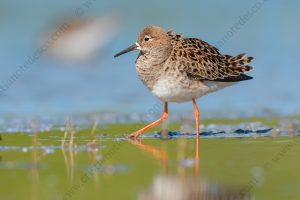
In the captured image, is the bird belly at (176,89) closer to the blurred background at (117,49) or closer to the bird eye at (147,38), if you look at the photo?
the bird eye at (147,38)

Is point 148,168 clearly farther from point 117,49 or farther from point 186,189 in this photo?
point 117,49

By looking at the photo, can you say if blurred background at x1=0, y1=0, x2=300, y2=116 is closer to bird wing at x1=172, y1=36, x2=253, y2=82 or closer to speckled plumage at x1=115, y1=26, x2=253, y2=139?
bird wing at x1=172, y1=36, x2=253, y2=82

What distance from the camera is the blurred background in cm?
1469

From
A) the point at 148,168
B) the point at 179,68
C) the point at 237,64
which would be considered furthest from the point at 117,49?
the point at 148,168

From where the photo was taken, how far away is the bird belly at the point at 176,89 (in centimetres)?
1069

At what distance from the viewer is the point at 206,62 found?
11195 millimetres

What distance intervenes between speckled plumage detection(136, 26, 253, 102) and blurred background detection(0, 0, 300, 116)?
2.21 metres

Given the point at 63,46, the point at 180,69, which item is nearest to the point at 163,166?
the point at 180,69

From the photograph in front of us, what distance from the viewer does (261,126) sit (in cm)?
1174

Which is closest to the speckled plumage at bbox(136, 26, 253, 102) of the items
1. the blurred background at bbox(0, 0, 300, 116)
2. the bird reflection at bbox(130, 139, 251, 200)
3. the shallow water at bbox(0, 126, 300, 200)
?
the shallow water at bbox(0, 126, 300, 200)

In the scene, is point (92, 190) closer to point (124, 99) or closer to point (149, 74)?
point (149, 74)

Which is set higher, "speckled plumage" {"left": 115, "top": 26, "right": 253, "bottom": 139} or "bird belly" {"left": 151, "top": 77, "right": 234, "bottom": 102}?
"speckled plumage" {"left": 115, "top": 26, "right": 253, "bottom": 139}

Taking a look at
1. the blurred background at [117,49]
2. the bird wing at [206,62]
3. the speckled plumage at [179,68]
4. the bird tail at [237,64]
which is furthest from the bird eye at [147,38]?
the blurred background at [117,49]

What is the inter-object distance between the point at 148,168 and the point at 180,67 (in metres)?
2.66
